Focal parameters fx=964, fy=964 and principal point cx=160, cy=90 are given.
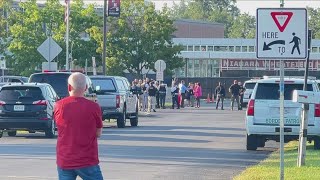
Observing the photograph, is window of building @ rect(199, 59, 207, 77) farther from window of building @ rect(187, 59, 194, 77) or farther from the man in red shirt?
the man in red shirt

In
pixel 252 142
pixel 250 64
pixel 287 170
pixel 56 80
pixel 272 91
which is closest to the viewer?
pixel 287 170

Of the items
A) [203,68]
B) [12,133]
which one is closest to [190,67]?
[203,68]

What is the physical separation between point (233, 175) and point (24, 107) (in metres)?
11.9

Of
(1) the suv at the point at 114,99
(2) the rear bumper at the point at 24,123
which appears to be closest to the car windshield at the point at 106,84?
(1) the suv at the point at 114,99

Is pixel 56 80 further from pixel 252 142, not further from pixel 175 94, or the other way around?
pixel 175 94

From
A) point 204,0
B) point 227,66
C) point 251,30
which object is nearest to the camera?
point 227,66

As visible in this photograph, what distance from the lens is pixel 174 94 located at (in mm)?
58531

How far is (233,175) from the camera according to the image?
17.8 meters

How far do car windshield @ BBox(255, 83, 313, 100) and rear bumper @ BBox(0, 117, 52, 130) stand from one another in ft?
24.8

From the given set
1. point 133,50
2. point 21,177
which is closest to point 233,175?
point 21,177

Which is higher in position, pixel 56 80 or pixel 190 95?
pixel 56 80

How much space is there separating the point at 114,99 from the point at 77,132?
941 inches

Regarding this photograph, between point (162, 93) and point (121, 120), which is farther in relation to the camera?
point (162, 93)

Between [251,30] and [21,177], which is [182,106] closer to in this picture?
[21,177]
